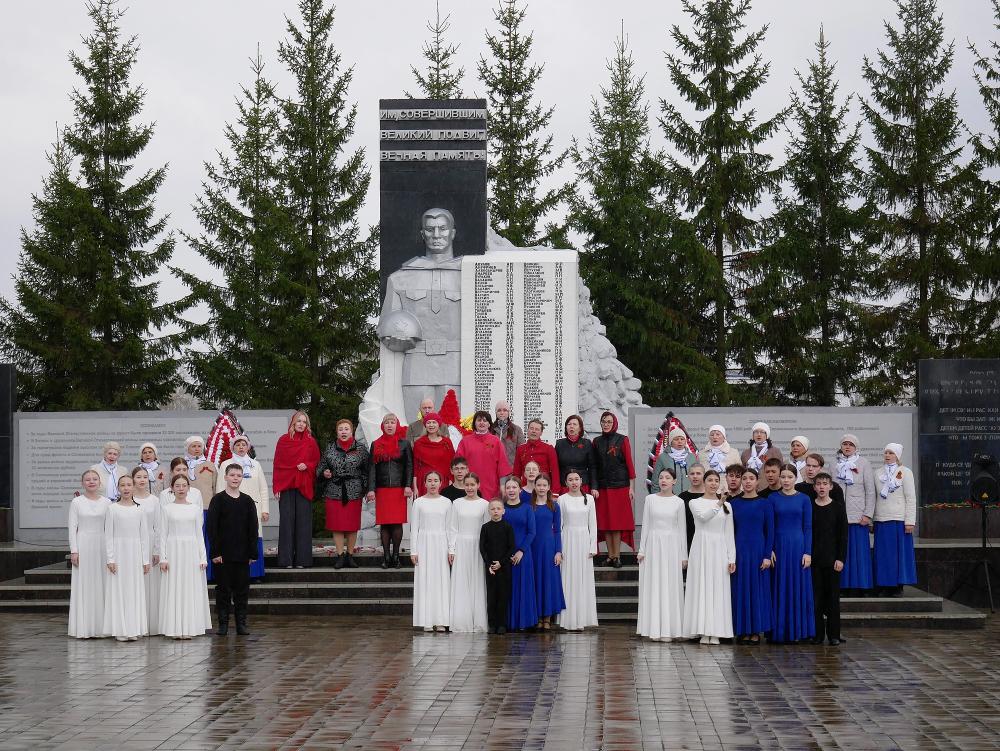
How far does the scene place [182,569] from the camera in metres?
12.1

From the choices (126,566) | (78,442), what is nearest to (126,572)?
(126,566)

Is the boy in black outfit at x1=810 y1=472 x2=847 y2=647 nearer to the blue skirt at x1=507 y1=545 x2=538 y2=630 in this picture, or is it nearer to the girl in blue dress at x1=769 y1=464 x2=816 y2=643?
the girl in blue dress at x1=769 y1=464 x2=816 y2=643

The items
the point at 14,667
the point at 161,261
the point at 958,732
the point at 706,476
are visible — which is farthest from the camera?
the point at 161,261

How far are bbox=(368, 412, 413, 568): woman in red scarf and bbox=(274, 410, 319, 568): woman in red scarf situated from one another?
0.68m

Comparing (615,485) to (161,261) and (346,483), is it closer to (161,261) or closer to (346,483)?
(346,483)

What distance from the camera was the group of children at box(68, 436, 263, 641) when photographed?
1201 cm

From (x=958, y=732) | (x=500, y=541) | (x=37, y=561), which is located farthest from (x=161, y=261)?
(x=958, y=732)

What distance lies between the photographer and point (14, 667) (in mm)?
10297

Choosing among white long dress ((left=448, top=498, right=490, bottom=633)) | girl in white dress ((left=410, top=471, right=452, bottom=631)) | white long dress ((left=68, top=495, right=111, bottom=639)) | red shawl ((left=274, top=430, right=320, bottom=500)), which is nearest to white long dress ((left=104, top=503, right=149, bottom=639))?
white long dress ((left=68, top=495, right=111, bottom=639))

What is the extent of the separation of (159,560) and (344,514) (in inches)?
94.8

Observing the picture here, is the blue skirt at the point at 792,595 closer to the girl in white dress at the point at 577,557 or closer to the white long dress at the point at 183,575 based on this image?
the girl in white dress at the point at 577,557

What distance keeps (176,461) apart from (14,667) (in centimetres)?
267

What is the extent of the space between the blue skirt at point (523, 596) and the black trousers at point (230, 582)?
7.49 feet

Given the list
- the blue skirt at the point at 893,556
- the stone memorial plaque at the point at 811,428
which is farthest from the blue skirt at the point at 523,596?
the stone memorial plaque at the point at 811,428
